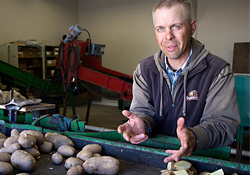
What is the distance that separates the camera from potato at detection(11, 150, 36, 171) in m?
0.98

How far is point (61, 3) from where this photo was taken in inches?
279

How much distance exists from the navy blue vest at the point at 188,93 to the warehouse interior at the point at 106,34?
99.6 inches

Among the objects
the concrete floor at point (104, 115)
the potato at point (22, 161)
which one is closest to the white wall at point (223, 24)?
the concrete floor at point (104, 115)

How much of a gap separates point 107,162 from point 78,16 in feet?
24.5

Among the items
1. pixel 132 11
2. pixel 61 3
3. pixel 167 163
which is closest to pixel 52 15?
pixel 61 3

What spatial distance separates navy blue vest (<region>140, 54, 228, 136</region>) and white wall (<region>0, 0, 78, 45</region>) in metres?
5.04

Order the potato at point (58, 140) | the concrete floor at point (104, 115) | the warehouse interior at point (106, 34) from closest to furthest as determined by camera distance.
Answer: the potato at point (58, 140) → the concrete floor at point (104, 115) → the warehouse interior at point (106, 34)

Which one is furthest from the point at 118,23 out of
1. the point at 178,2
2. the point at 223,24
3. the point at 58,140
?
the point at 58,140

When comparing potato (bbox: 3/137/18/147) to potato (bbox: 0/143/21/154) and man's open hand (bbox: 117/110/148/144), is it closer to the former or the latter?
potato (bbox: 0/143/21/154)

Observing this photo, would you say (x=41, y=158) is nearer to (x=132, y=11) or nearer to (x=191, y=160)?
(x=191, y=160)

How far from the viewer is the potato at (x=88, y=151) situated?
3.43ft

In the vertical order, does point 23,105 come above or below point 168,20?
below

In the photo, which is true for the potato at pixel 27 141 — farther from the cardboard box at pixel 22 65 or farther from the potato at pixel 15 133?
the cardboard box at pixel 22 65

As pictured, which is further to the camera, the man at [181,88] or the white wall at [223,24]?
the white wall at [223,24]
